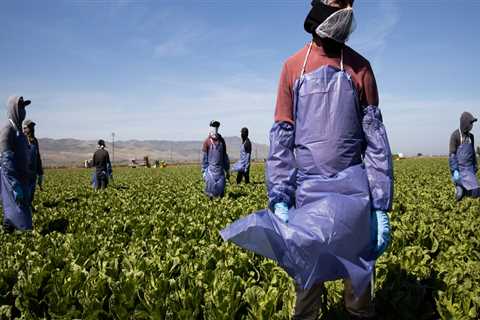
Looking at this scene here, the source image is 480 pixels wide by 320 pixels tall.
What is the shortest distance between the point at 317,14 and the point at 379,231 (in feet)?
4.89

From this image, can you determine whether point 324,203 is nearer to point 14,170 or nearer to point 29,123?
point 14,170

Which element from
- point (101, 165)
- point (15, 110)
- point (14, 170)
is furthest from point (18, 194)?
point (101, 165)

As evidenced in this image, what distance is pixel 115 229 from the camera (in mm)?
7750

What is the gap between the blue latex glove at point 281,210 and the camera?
2727 mm

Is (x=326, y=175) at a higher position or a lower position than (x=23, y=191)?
higher

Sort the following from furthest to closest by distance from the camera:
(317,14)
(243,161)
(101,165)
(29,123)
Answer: (243,161)
(101,165)
(29,123)
(317,14)

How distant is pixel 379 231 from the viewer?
8.41 feet

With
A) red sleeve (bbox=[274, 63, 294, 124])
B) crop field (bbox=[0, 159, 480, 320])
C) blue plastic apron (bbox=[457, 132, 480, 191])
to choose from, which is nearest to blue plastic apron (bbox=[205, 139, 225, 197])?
crop field (bbox=[0, 159, 480, 320])

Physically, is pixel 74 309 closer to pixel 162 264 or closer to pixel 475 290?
pixel 162 264

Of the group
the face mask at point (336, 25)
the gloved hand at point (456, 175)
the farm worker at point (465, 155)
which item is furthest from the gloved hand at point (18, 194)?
the gloved hand at point (456, 175)

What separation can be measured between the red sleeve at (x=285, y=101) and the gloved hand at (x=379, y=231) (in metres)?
0.84

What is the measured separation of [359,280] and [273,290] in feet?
4.98

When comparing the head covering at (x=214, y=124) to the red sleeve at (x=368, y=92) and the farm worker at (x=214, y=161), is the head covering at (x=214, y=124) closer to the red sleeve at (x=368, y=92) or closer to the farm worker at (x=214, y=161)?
the farm worker at (x=214, y=161)

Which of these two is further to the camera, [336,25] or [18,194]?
[18,194]
